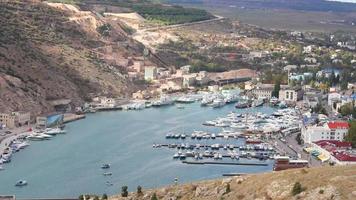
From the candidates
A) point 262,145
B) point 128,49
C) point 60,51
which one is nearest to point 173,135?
point 262,145

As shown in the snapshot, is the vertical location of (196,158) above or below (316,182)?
below

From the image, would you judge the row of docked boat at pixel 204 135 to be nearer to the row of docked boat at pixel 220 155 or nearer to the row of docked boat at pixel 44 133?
the row of docked boat at pixel 220 155

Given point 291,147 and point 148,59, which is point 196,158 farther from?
point 148,59

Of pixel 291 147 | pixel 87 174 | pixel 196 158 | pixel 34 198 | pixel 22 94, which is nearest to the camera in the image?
pixel 34 198

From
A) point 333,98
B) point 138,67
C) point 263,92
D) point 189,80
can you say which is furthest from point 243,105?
point 138,67

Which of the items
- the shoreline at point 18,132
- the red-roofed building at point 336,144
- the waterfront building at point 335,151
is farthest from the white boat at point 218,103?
the red-roofed building at point 336,144

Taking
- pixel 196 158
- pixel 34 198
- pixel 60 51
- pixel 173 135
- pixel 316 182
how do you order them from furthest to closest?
pixel 60 51, pixel 173 135, pixel 196 158, pixel 34 198, pixel 316 182
